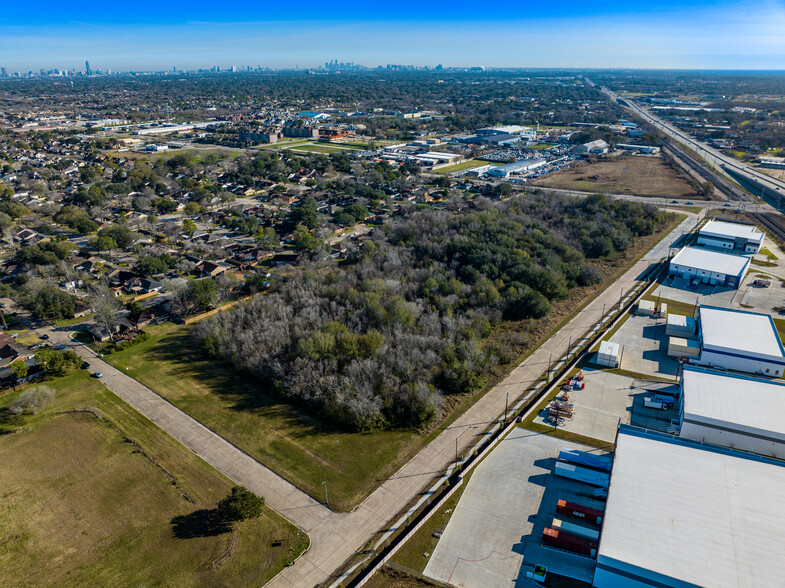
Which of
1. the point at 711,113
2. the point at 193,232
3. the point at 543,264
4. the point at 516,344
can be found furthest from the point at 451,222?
the point at 711,113

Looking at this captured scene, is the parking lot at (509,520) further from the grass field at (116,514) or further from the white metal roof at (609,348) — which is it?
the white metal roof at (609,348)

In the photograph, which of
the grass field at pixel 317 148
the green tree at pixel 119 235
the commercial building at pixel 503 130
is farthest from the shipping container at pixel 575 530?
the commercial building at pixel 503 130

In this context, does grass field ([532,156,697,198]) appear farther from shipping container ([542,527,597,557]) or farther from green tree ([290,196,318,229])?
shipping container ([542,527,597,557])

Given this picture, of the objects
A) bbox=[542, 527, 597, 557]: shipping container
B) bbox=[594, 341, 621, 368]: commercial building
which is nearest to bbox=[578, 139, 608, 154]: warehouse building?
bbox=[594, 341, 621, 368]: commercial building

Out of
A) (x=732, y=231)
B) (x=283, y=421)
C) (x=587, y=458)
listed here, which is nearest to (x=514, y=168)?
(x=732, y=231)

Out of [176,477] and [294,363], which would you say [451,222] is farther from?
[176,477]

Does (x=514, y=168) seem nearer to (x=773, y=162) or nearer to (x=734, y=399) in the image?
(x=773, y=162)
